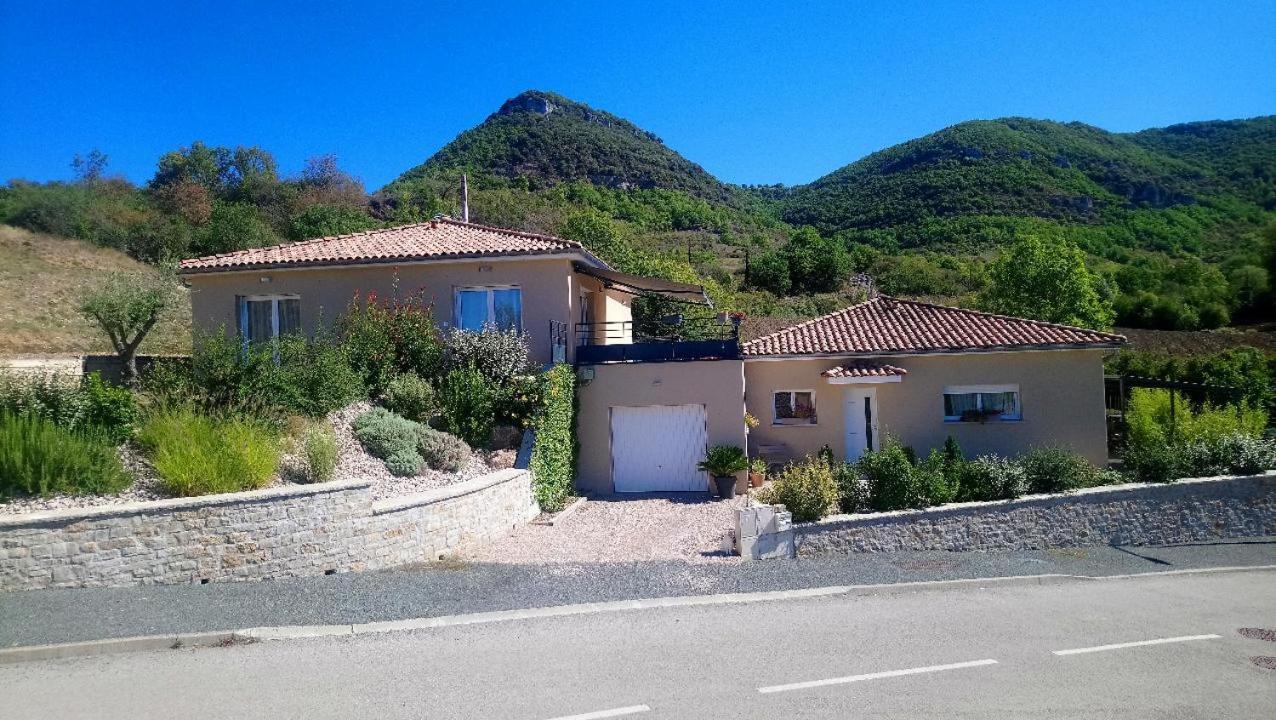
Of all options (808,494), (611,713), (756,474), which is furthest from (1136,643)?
(756,474)

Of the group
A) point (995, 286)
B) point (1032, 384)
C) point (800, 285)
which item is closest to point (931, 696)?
point (1032, 384)

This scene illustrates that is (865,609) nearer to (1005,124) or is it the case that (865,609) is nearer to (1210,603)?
(1210,603)

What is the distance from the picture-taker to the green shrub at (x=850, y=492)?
14508 millimetres

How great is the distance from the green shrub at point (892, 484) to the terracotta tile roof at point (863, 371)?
408 cm

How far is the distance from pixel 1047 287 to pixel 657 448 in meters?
21.4

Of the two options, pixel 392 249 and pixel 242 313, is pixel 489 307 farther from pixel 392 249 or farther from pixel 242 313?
pixel 242 313

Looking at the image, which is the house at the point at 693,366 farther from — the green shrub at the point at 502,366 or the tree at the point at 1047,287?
the tree at the point at 1047,287

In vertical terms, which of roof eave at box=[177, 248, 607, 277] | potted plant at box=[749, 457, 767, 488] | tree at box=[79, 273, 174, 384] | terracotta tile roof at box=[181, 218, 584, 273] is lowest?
potted plant at box=[749, 457, 767, 488]

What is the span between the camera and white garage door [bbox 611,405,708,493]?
18.7m

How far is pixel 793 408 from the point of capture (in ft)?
65.1

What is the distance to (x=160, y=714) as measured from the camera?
6.25m

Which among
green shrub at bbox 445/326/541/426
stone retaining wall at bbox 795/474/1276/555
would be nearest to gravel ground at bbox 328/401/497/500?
green shrub at bbox 445/326/541/426

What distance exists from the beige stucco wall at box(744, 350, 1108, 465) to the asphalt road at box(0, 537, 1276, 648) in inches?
179

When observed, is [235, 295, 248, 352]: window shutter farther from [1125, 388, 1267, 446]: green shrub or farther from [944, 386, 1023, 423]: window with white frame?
[1125, 388, 1267, 446]: green shrub
